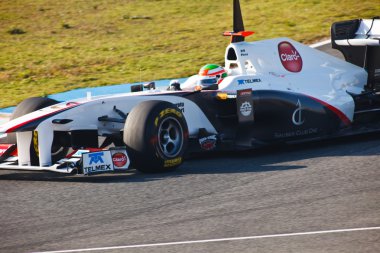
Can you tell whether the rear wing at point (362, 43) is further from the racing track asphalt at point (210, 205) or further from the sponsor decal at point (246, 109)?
the sponsor decal at point (246, 109)

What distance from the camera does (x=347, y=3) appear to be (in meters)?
23.8

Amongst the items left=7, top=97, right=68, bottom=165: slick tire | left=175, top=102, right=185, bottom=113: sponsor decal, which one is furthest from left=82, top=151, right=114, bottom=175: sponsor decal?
left=175, top=102, right=185, bottom=113: sponsor decal

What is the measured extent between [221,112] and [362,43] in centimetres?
274

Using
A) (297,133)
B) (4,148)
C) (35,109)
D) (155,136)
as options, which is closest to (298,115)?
(297,133)

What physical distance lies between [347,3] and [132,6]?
20.8 ft

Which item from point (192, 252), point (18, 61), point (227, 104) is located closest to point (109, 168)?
point (227, 104)

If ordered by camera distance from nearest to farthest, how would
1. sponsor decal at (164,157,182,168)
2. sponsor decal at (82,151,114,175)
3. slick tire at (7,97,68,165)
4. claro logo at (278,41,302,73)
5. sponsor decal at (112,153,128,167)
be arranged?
sponsor decal at (82,151,114,175) → sponsor decal at (112,153,128,167) → sponsor decal at (164,157,182,168) → slick tire at (7,97,68,165) → claro logo at (278,41,302,73)

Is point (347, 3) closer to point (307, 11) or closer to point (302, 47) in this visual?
point (307, 11)

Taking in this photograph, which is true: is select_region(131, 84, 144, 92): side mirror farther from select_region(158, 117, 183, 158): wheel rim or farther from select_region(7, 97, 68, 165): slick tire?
select_region(158, 117, 183, 158): wheel rim

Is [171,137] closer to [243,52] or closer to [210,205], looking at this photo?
[210,205]

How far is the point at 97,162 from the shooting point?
9102 mm

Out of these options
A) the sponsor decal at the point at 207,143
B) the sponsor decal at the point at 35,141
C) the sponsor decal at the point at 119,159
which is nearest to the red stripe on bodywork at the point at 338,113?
the sponsor decal at the point at 207,143

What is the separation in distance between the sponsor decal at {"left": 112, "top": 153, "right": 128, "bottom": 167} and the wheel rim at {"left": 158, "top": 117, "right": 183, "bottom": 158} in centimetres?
45

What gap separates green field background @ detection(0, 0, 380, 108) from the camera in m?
17.5
